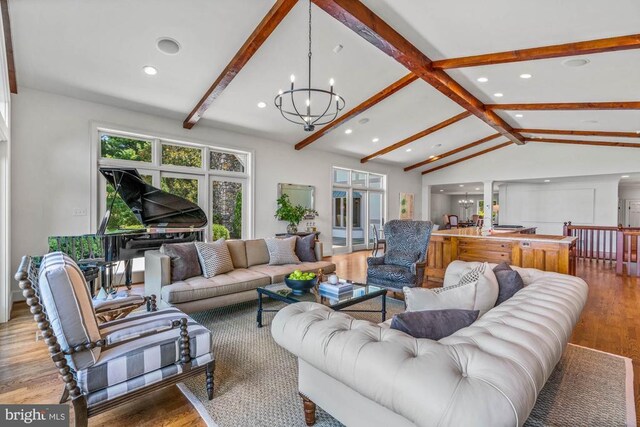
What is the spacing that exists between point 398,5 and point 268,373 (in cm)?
390

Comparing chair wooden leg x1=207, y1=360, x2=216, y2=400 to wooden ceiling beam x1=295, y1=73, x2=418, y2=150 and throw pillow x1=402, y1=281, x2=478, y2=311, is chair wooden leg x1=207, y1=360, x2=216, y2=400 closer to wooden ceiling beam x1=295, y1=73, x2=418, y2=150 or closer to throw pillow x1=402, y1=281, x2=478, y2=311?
throw pillow x1=402, y1=281, x2=478, y2=311

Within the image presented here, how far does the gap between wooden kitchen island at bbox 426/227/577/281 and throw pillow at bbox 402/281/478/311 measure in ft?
12.0

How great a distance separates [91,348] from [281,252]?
2.99 metres

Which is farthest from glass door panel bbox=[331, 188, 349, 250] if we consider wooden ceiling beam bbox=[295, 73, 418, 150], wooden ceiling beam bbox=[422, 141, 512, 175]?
wooden ceiling beam bbox=[422, 141, 512, 175]

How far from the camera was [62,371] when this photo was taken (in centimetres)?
162

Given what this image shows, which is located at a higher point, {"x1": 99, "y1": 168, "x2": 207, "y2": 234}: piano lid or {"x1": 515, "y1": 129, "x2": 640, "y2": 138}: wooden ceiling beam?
{"x1": 515, "y1": 129, "x2": 640, "y2": 138}: wooden ceiling beam

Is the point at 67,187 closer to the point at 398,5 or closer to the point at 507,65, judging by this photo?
the point at 398,5

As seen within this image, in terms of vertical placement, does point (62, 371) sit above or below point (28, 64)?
below

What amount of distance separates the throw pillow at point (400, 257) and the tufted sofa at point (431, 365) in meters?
2.52

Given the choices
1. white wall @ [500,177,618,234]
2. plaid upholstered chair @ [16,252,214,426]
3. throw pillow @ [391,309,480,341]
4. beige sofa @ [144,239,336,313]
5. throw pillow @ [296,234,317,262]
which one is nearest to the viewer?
throw pillow @ [391,309,480,341]

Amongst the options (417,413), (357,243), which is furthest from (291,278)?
(357,243)

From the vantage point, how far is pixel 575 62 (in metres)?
4.11

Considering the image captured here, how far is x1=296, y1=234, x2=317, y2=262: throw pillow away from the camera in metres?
4.85

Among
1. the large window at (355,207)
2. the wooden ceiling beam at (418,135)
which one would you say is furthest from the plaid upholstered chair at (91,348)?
the wooden ceiling beam at (418,135)
